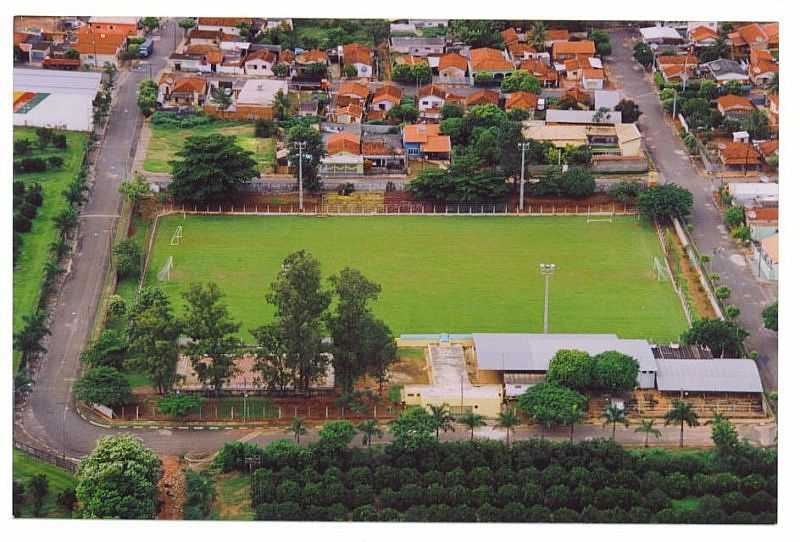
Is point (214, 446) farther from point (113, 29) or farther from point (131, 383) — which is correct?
point (113, 29)

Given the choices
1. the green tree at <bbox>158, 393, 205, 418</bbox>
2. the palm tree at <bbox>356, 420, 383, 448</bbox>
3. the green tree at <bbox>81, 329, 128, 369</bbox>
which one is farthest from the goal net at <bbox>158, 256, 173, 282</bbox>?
the palm tree at <bbox>356, 420, 383, 448</bbox>

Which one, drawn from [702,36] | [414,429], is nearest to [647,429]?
[414,429]

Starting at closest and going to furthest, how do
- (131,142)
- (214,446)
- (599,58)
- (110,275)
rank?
(214,446)
(110,275)
(131,142)
(599,58)

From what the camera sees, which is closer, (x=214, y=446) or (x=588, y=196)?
(x=214, y=446)

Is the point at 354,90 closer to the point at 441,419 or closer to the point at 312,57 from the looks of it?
the point at 312,57

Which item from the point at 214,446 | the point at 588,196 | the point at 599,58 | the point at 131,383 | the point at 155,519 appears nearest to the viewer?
the point at 155,519

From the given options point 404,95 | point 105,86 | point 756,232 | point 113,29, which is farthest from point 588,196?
point 113,29

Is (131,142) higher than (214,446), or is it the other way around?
(131,142)
